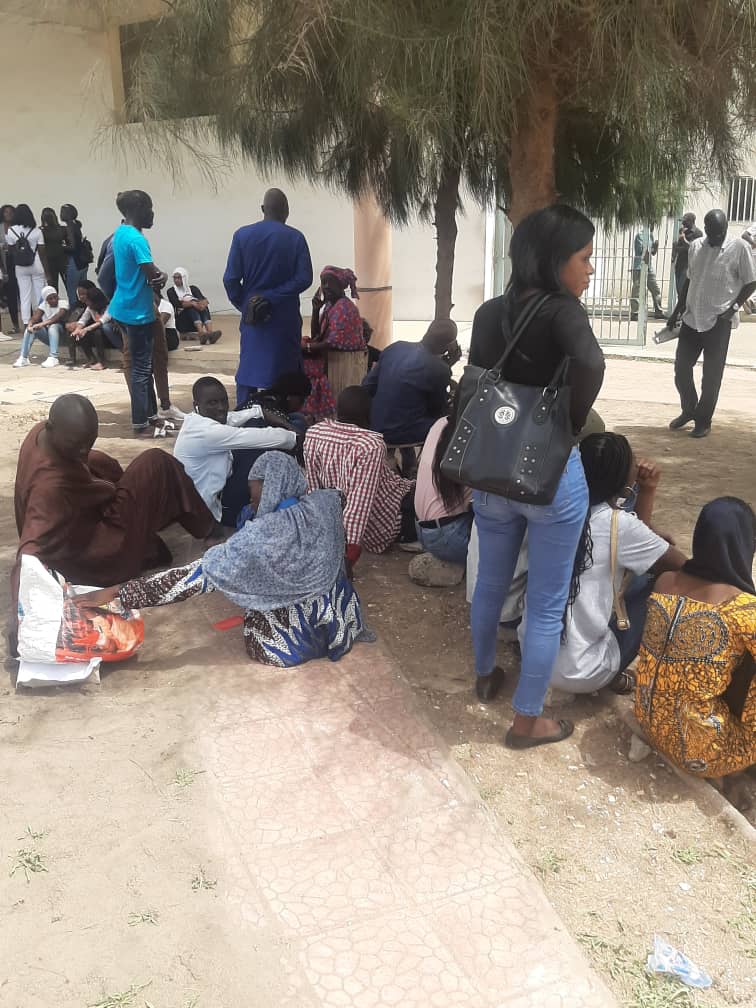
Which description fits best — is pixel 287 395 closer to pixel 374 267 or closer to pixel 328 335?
pixel 328 335

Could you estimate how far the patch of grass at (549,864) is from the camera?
92.4 inches

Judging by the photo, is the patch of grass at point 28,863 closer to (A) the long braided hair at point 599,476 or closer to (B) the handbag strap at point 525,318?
(A) the long braided hair at point 599,476

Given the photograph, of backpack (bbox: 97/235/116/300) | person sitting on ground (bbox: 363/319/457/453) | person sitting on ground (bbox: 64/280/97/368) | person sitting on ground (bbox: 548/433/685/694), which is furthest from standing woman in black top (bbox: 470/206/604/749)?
person sitting on ground (bbox: 64/280/97/368)

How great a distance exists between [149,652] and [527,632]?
148 cm

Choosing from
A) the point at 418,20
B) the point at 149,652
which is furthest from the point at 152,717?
the point at 418,20

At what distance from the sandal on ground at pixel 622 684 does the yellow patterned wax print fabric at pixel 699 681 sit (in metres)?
0.41

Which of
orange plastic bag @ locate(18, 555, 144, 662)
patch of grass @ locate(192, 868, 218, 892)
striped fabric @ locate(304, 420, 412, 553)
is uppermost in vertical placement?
striped fabric @ locate(304, 420, 412, 553)

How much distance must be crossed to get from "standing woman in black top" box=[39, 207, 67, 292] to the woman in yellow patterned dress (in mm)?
9676

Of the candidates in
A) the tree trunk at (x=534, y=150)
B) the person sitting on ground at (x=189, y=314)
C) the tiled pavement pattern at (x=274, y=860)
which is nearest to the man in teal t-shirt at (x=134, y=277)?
the tree trunk at (x=534, y=150)

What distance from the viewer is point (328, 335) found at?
5.76 metres

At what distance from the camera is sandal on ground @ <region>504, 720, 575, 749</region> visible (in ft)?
9.12

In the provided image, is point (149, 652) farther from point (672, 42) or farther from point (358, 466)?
point (672, 42)

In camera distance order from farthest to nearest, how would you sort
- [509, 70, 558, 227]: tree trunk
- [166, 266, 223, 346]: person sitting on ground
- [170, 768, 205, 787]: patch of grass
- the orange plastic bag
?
[166, 266, 223, 346]: person sitting on ground
[509, 70, 558, 227]: tree trunk
the orange plastic bag
[170, 768, 205, 787]: patch of grass

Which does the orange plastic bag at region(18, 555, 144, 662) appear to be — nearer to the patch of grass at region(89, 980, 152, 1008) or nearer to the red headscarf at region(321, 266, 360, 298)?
the patch of grass at region(89, 980, 152, 1008)
